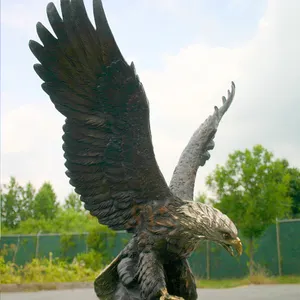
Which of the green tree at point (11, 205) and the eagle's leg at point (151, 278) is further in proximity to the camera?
the green tree at point (11, 205)

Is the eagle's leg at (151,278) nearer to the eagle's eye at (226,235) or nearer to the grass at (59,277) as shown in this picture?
the eagle's eye at (226,235)

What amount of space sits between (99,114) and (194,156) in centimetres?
128

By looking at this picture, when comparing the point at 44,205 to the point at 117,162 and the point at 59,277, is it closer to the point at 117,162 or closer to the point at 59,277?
the point at 59,277

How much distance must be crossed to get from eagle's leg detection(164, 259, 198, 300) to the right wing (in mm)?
616

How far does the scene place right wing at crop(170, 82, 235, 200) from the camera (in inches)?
151

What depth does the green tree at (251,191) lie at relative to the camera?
13.6 metres

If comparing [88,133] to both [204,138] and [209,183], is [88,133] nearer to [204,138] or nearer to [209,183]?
[204,138]

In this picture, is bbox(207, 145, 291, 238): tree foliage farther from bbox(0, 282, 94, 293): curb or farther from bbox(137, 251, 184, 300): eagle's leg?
bbox(137, 251, 184, 300): eagle's leg

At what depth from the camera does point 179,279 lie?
336 centimetres

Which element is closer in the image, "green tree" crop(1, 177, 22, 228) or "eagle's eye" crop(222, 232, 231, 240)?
"eagle's eye" crop(222, 232, 231, 240)

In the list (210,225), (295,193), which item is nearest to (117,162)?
(210,225)

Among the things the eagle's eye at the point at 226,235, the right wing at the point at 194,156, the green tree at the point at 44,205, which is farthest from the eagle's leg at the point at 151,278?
the green tree at the point at 44,205

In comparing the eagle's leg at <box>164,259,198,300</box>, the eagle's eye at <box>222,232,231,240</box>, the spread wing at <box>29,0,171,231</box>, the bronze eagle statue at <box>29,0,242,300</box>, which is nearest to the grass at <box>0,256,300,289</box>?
the eagle's leg at <box>164,259,198,300</box>

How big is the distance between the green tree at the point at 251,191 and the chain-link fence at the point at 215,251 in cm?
78
